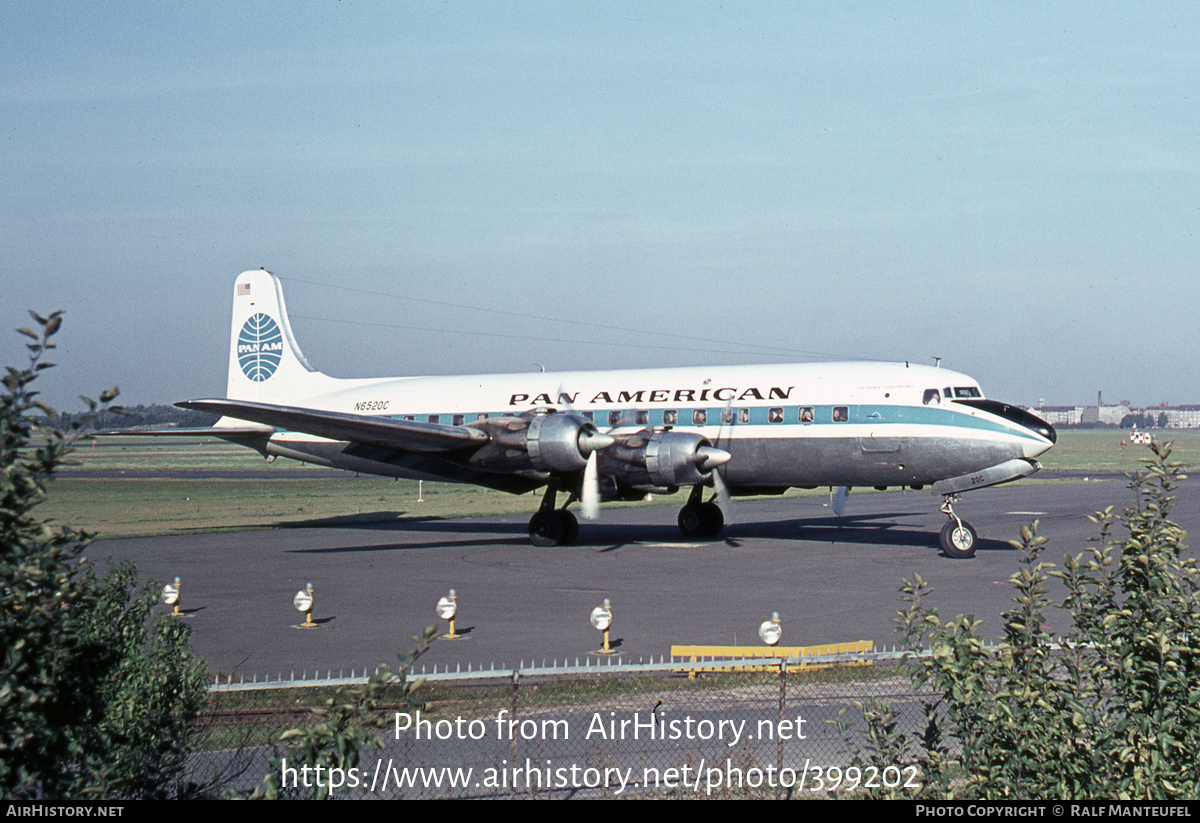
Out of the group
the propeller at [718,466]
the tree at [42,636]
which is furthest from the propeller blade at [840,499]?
the tree at [42,636]

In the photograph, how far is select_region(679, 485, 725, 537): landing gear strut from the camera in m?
29.6

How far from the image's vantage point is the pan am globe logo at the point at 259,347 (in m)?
34.7

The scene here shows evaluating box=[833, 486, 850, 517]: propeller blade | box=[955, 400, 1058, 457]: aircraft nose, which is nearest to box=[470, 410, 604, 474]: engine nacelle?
box=[833, 486, 850, 517]: propeller blade

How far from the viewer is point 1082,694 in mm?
6914

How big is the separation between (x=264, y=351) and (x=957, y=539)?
2308cm

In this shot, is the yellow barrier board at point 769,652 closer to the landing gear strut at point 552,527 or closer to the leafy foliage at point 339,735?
the leafy foliage at point 339,735

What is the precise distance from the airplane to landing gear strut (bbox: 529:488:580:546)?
0.04 metres

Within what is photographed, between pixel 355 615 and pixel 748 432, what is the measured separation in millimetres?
12506

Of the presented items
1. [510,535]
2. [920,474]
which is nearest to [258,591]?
[510,535]

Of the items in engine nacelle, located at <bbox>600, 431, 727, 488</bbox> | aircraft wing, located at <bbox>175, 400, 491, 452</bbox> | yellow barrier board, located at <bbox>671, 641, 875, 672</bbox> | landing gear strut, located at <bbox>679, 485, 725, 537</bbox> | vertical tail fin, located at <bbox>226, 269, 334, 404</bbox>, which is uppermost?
vertical tail fin, located at <bbox>226, 269, 334, 404</bbox>

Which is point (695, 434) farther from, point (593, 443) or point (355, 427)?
point (355, 427)

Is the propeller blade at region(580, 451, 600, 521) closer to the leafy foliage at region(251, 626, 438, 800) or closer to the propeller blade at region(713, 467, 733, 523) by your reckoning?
the propeller blade at region(713, 467, 733, 523)

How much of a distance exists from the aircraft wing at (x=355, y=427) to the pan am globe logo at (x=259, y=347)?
792 cm

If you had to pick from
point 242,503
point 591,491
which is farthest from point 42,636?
point 242,503
